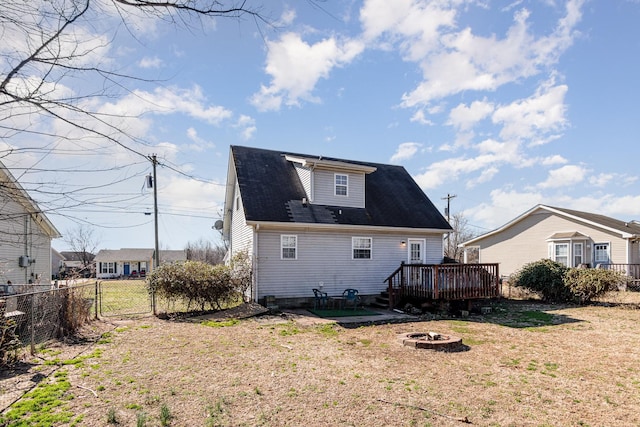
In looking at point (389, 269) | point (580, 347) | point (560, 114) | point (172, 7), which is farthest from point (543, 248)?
point (172, 7)

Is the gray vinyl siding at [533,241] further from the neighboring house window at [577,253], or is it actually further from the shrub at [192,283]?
the shrub at [192,283]

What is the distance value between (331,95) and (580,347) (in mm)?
9490

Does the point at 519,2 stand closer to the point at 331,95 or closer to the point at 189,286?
the point at 331,95

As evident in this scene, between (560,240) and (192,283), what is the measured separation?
19.7 meters

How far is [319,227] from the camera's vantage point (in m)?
14.0

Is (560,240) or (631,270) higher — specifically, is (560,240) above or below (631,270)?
above

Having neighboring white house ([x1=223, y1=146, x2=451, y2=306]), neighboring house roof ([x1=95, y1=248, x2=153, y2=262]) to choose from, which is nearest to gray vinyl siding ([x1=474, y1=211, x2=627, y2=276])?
neighboring white house ([x1=223, y1=146, x2=451, y2=306])

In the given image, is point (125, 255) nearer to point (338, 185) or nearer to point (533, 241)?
point (338, 185)

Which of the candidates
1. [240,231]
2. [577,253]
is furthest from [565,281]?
[240,231]

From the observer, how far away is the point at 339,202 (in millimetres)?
15344

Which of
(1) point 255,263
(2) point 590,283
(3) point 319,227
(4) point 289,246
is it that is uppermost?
(3) point 319,227

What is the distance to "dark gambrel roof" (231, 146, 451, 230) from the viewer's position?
13961 mm

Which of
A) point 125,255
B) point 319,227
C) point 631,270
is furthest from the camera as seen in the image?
point 125,255

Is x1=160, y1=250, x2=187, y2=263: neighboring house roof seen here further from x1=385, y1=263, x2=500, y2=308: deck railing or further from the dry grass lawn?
the dry grass lawn
